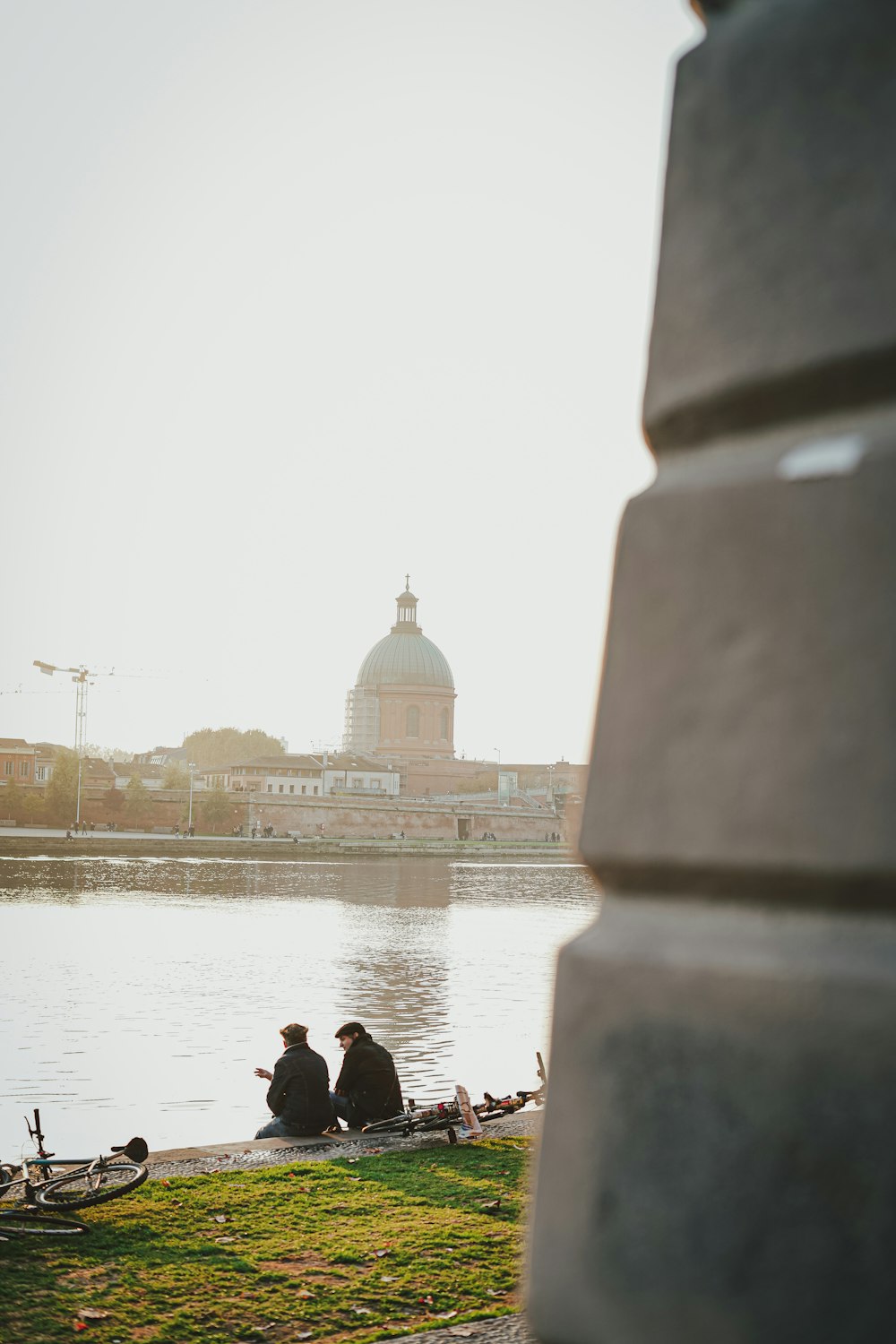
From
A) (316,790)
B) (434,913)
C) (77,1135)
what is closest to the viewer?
(77,1135)

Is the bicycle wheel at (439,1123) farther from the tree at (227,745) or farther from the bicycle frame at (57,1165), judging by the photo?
the tree at (227,745)

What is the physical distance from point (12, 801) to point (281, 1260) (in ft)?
214

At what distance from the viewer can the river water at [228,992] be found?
11.0 m

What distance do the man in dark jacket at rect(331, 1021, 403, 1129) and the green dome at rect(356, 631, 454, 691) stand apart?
8791cm

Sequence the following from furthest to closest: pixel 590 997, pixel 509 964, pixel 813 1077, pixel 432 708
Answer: pixel 432 708
pixel 509 964
pixel 590 997
pixel 813 1077

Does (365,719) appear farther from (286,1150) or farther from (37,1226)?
(37,1226)

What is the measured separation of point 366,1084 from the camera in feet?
24.9

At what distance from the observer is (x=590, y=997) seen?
2.37 ft

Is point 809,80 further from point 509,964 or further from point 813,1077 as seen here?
point 509,964

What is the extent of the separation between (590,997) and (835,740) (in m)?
0.20

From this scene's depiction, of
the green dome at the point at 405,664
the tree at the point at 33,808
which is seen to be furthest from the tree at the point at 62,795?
the green dome at the point at 405,664

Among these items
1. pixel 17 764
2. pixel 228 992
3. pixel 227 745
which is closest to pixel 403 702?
pixel 227 745

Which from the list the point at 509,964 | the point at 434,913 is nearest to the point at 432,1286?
the point at 509,964

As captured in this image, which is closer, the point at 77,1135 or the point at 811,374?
the point at 811,374
